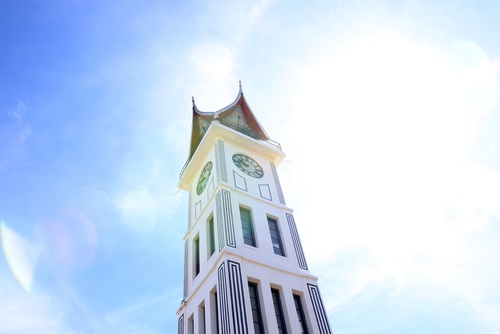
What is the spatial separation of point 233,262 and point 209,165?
7.99m

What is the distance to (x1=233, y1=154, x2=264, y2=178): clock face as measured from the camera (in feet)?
66.0

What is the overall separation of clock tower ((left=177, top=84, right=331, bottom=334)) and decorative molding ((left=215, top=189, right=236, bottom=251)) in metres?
0.04

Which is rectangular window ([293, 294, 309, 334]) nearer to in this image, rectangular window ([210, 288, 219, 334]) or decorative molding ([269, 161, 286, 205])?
rectangular window ([210, 288, 219, 334])

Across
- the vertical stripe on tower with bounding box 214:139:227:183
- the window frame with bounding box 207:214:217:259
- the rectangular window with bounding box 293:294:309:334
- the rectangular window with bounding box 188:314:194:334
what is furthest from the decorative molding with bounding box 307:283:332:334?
the vertical stripe on tower with bounding box 214:139:227:183

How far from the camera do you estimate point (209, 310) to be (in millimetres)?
Answer: 13727

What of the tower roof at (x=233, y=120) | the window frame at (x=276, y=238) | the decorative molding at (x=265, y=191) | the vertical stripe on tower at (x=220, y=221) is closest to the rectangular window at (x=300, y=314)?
the window frame at (x=276, y=238)

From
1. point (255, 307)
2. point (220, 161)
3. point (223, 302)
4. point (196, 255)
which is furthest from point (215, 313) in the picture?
point (220, 161)

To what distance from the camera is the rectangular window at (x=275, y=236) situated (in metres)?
16.3

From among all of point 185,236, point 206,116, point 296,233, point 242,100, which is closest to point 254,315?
point 296,233

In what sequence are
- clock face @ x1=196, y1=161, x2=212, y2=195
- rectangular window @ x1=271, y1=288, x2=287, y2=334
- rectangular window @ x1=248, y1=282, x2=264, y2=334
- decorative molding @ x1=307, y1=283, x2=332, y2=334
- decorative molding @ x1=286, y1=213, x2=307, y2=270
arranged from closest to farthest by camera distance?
rectangular window @ x1=248, y1=282, x2=264, y2=334 → rectangular window @ x1=271, y1=288, x2=287, y2=334 → decorative molding @ x1=307, y1=283, x2=332, y2=334 → decorative molding @ x1=286, y1=213, x2=307, y2=270 → clock face @ x1=196, y1=161, x2=212, y2=195

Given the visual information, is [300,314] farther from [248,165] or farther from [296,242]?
[248,165]

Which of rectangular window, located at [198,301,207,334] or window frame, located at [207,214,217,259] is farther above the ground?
window frame, located at [207,214,217,259]

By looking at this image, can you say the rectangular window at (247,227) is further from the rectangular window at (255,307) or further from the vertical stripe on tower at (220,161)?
the rectangular window at (255,307)

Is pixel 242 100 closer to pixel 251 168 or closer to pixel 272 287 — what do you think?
pixel 251 168
